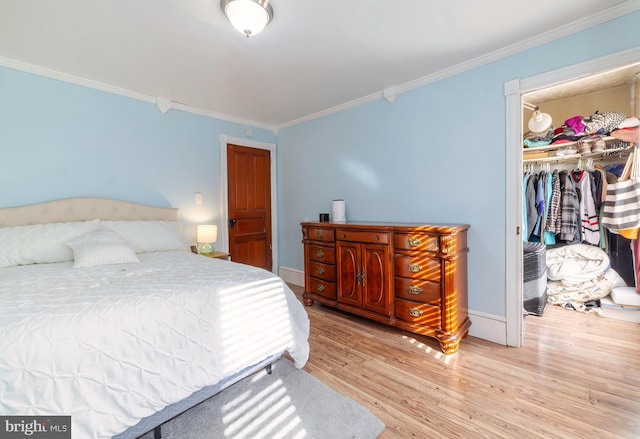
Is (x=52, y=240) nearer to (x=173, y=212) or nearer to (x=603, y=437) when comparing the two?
(x=173, y=212)

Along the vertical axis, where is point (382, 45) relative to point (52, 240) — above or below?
above

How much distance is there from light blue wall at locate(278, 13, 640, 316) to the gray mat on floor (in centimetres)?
158

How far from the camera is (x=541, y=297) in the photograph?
2861 mm

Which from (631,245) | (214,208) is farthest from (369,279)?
(631,245)

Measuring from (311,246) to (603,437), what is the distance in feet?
8.00

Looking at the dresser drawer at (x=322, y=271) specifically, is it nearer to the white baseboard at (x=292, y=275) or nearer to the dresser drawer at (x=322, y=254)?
the dresser drawer at (x=322, y=254)

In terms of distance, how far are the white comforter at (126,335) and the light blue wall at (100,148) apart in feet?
3.33

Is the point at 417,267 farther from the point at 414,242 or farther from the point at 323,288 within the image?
the point at 323,288

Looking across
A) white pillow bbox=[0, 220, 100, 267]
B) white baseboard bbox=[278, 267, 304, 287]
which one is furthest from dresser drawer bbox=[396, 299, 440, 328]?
white pillow bbox=[0, 220, 100, 267]

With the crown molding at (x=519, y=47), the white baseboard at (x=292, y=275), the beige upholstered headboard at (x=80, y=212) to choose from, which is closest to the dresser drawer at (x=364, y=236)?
the white baseboard at (x=292, y=275)

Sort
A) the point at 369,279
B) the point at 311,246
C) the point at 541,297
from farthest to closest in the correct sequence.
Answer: the point at 311,246
the point at 541,297
the point at 369,279

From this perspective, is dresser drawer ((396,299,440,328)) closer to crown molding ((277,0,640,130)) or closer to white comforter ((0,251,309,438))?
white comforter ((0,251,309,438))

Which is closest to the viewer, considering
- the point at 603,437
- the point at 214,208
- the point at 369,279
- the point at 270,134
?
the point at 603,437

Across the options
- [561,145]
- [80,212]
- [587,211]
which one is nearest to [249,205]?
[80,212]
